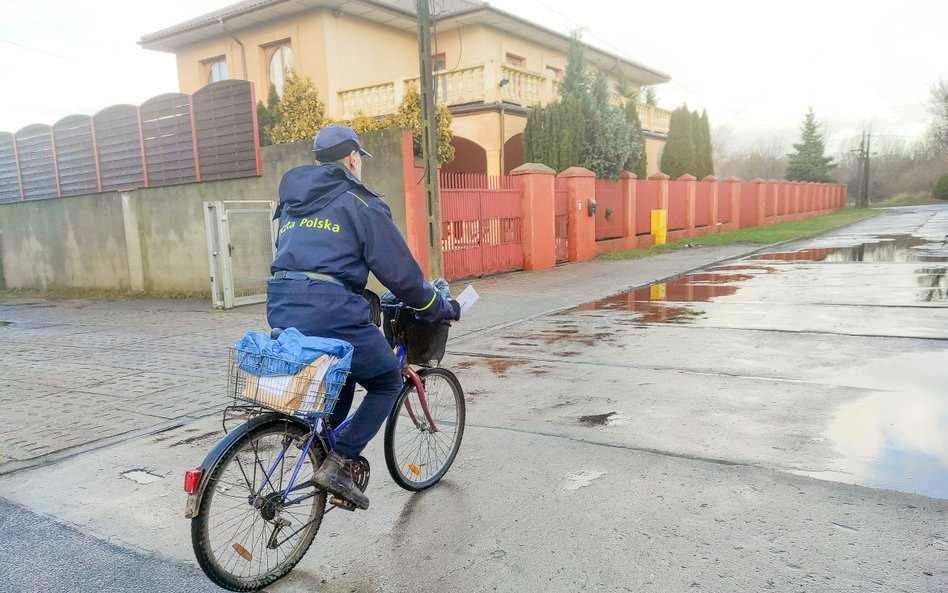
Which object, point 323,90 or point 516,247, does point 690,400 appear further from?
point 323,90

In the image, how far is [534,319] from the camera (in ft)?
33.2

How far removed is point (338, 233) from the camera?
3.04 meters

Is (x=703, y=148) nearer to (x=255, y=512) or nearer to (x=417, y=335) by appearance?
(x=417, y=335)

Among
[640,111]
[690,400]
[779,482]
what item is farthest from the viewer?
[640,111]

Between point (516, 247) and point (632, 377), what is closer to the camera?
point (632, 377)

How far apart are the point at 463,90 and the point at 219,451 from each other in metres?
18.9

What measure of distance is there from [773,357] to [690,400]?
1.88 m

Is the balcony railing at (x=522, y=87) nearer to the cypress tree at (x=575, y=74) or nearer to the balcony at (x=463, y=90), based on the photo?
the balcony at (x=463, y=90)

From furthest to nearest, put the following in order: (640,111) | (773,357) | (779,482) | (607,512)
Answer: (640,111) → (773,357) → (779,482) → (607,512)

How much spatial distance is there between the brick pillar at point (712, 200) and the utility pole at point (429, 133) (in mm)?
19752

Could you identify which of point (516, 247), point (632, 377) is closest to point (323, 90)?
point (516, 247)

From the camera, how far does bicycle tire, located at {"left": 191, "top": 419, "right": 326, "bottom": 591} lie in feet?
8.99

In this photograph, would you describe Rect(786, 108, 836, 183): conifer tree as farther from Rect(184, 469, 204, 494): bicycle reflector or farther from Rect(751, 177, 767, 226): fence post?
Rect(184, 469, 204, 494): bicycle reflector

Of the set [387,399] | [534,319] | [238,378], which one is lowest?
[534,319]
